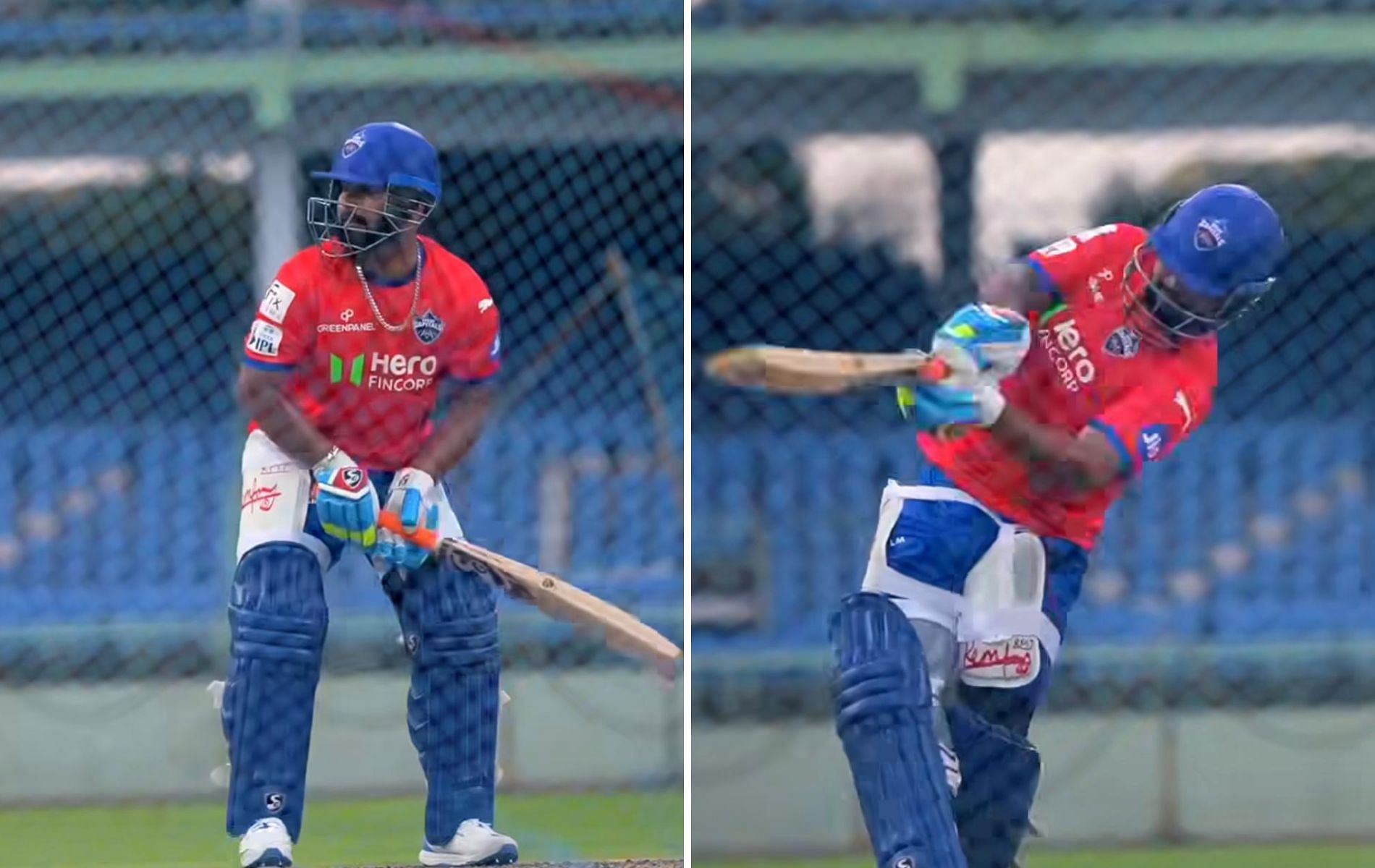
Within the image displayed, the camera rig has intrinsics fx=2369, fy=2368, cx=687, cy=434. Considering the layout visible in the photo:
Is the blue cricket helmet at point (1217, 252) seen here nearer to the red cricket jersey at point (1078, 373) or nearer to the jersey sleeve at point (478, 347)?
the red cricket jersey at point (1078, 373)

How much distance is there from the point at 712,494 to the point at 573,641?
2.13 feet

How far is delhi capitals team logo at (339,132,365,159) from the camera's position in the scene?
16.0 ft

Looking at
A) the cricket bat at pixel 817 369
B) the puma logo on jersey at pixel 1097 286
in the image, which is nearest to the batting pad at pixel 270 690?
the cricket bat at pixel 817 369

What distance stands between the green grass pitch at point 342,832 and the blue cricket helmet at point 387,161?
1.78 metres

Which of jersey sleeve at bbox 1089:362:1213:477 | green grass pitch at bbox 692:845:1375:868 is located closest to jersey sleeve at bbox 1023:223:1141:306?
jersey sleeve at bbox 1089:362:1213:477

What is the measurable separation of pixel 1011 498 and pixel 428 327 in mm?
1289

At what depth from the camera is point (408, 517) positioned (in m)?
4.81

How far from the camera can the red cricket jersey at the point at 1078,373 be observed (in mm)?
4461

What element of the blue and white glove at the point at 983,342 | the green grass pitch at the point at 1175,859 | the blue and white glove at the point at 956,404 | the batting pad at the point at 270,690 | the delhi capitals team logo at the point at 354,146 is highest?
the delhi capitals team logo at the point at 354,146

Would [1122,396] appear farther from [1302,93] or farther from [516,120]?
[1302,93]

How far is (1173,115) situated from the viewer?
8.82 m

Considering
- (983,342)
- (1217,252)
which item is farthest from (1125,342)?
(983,342)

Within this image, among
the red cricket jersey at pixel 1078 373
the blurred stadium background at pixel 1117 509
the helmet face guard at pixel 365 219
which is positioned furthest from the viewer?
the blurred stadium background at pixel 1117 509

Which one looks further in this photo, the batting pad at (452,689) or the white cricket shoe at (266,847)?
the batting pad at (452,689)
